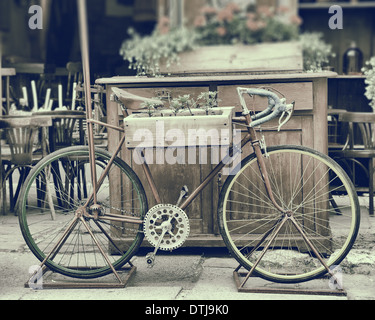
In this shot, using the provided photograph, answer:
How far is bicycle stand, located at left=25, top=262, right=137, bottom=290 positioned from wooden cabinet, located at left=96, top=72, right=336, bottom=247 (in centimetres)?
70

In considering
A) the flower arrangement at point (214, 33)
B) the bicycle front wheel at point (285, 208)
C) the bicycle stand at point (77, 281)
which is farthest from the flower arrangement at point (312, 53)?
Result: the bicycle stand at point (77, 281)

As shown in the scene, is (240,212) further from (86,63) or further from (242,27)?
(86,63)

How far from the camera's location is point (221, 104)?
5.43 metres

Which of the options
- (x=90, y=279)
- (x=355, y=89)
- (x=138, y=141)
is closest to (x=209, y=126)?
(x=138, y=141)

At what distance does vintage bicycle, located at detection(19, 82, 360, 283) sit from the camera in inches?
187

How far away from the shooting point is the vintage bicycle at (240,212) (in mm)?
4746

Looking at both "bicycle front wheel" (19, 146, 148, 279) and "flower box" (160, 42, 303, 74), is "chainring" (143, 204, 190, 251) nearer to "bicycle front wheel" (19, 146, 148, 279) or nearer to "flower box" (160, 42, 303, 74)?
"bicycle front wheel" (19, 146, 148, 279)

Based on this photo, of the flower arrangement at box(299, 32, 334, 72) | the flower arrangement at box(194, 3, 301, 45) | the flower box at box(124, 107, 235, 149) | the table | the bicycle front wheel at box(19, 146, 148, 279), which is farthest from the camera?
the table

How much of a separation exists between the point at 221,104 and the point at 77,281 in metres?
1.64

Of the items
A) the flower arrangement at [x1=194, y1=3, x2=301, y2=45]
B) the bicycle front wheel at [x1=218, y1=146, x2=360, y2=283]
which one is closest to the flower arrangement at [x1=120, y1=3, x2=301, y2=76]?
the flower arrangement at [x1=194, y1=3, x2=301, y2=45]

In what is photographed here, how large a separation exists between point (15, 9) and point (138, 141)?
10.5 feet

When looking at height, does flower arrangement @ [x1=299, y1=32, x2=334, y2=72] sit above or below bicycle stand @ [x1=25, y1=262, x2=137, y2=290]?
above

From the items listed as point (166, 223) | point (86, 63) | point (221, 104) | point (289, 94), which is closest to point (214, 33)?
point (221, 104)
